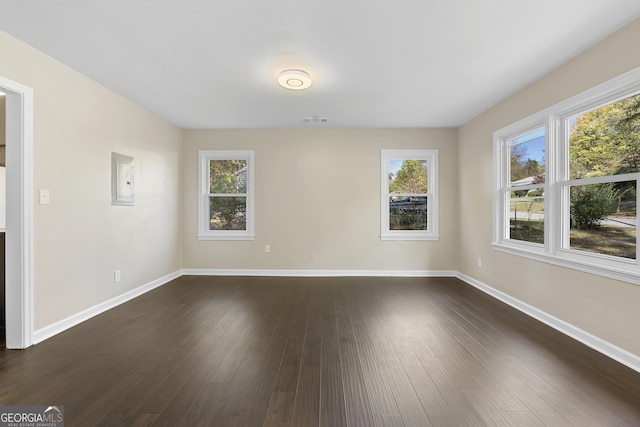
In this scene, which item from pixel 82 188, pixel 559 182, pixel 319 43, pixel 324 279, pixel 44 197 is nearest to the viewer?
pixel 319 43

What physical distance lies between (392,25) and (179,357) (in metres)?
3.04

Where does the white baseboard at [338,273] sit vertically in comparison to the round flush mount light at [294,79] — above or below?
below

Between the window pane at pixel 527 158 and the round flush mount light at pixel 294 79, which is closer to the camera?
the round flush mount light at pixel 294 79

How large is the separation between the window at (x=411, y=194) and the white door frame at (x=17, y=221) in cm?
447

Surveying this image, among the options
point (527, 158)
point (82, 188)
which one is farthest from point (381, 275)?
point (82, 188)

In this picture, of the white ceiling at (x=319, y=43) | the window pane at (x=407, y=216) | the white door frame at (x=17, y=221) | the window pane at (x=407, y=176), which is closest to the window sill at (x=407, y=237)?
the window pane at (x=407, y=216)

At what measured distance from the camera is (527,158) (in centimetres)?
354

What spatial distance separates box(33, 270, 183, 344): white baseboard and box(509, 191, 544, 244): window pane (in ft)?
16.4

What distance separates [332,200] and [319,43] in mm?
2919

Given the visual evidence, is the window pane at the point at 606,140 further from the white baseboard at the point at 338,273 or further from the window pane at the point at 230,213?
the window pane at the point at 230,213

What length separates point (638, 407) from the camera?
174cm

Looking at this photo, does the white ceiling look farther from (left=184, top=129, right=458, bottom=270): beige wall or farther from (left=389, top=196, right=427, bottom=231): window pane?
(left=389, top=196, right=427, bottom=231): window pane

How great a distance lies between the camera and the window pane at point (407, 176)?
5.19 meters

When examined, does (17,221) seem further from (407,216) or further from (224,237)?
(407,216)
